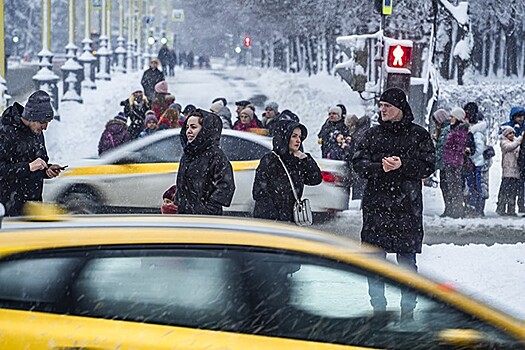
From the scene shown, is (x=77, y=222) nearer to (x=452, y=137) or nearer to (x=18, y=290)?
(x=18, y=290)

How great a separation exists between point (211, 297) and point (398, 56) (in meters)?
11.4

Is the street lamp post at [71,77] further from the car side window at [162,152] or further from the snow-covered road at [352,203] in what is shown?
the car side window at [162,152]

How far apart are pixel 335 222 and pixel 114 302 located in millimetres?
10468

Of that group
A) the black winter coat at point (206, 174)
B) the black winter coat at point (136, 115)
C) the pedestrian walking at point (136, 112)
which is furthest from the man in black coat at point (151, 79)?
the black winter coat at point (206, 174)

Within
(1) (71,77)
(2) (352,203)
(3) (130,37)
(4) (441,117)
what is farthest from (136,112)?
(3) (130,37)

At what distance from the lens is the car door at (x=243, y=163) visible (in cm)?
1383

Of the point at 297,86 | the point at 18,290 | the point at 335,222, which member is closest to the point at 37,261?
the point at 18,290

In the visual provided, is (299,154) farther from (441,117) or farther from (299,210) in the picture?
(441,117)

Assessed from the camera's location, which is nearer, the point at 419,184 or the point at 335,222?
the point at 419,184

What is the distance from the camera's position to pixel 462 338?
4488 mm

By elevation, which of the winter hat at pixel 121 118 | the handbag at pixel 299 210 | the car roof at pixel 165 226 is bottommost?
the winter hat at pixel 121 118

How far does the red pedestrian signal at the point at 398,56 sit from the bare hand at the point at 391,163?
26.1 feet

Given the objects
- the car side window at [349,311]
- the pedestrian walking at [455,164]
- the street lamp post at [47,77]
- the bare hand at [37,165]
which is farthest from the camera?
the street lamp post at [47,77]

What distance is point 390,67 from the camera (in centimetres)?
1562
